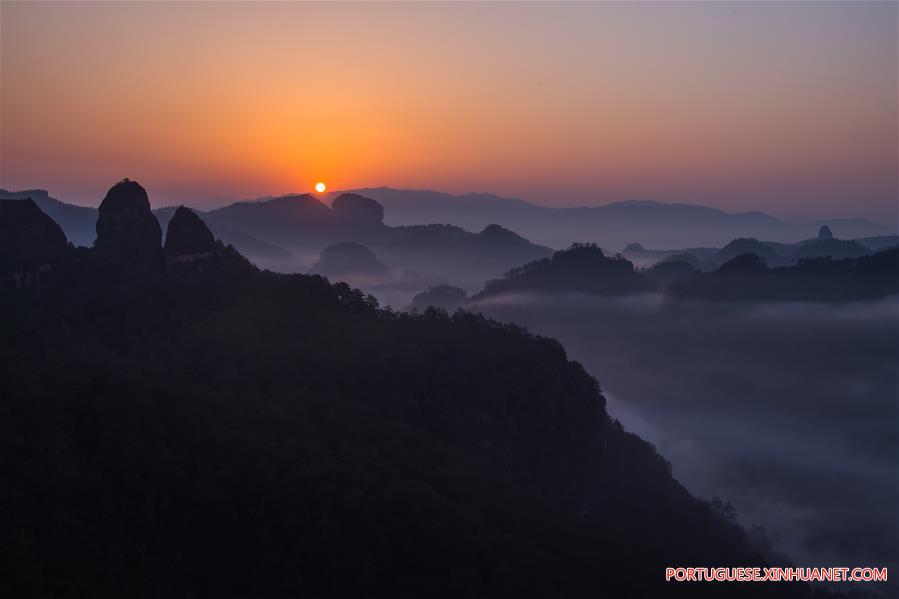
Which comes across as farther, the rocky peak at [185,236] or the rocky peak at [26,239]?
the rocky peak at [185,236]

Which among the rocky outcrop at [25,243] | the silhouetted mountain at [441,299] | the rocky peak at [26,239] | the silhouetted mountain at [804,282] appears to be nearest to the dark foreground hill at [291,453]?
the rocky outcrop at [25,243]

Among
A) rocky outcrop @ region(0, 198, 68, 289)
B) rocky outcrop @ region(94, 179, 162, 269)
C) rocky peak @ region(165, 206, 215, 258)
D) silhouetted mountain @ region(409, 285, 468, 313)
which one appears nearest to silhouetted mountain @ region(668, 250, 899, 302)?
silhouetted mountain @ region(409, 285, 468, 313)

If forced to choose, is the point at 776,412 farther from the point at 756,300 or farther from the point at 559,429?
the point at 559,429

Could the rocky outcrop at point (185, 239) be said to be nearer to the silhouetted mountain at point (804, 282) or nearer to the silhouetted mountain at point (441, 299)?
the silhouetted mountain at point (441, 299)

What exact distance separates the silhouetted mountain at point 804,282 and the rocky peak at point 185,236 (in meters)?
160

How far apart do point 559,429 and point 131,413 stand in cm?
3291

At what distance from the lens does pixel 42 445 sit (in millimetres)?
25125

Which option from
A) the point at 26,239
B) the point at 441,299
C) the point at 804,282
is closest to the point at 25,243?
the point at 26,239

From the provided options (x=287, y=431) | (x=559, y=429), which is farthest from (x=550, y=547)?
(x=559, y=429)

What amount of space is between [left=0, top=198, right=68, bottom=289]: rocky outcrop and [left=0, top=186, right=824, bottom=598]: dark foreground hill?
945mm

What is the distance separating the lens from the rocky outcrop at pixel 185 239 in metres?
57.7

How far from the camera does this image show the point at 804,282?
184 m

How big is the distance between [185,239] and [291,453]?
33.7m

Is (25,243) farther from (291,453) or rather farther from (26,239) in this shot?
(291,453)
